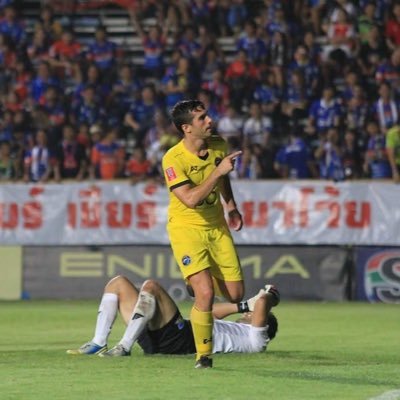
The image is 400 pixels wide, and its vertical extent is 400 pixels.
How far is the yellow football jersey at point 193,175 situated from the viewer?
10.1 metres

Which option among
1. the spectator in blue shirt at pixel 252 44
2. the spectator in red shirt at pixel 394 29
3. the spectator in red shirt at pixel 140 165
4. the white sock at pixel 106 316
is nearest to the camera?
the white sock at pixel 106 316

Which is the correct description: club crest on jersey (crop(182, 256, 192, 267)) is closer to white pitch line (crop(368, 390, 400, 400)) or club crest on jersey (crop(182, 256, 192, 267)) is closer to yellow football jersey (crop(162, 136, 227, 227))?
yellow football jersey (crop(162, 136, 227, 227))

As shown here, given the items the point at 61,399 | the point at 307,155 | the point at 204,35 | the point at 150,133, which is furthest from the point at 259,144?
the point at 61,399

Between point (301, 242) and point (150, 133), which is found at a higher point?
point (150, 133)

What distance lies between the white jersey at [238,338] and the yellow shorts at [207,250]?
559 millimetres

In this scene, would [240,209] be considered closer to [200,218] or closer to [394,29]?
[394,29]

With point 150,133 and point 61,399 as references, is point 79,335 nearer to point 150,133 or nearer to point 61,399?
point 61,399

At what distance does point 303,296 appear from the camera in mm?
19094

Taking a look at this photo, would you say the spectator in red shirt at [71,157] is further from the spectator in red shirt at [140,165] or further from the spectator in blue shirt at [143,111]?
the spectator in blue shirt at [143,111]

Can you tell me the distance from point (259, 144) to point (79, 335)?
23.2 feet

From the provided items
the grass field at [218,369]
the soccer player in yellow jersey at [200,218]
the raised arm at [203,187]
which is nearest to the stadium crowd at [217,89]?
the grass field at [218,369]

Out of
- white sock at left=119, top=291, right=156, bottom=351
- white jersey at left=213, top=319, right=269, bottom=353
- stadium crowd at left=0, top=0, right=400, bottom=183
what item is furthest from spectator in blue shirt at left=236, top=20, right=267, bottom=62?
white sock at left=119, top=291, right=156, bottom=351

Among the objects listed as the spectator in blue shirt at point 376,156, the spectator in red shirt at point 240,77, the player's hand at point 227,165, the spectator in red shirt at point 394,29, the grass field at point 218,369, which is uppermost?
the spectator in red shirt at point 394,29

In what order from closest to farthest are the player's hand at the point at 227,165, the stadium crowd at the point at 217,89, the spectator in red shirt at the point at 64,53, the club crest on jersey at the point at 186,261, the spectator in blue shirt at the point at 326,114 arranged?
the player's hand at the point at 227,165, the club crest on jersey at the point at 186,261, the stadium crowd at the point at 217,89, the spectator in blue shirt at the point at 326,114, the spectator in red shirt at the point at 64,53
